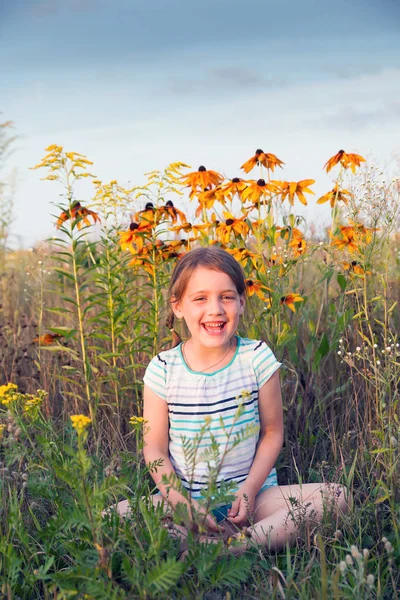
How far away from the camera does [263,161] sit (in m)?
3.63

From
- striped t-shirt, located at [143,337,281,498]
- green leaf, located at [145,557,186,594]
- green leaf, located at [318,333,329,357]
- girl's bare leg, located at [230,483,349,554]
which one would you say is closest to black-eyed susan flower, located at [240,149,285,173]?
green leaf, located at [318,333,329,357]

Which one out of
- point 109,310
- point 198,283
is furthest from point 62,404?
point 198,283

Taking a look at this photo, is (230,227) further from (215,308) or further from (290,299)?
(215,308)

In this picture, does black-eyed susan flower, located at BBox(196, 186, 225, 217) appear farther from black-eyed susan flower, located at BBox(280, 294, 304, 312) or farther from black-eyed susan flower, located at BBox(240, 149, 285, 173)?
black-eyed susan flower, located at BBox(280, 294, 304, 312)

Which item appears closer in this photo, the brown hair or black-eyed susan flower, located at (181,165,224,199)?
the brown hair

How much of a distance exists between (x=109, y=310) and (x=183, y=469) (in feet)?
3.60

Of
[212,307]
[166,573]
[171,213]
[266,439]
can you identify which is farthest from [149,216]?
[166,573]

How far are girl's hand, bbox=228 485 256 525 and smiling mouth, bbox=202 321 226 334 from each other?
617 millimetres

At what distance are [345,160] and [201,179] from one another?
830 mm

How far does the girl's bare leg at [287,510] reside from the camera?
7.59 ft

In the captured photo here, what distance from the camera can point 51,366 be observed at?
4.27m

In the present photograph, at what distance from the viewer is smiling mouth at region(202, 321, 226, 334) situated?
260cm

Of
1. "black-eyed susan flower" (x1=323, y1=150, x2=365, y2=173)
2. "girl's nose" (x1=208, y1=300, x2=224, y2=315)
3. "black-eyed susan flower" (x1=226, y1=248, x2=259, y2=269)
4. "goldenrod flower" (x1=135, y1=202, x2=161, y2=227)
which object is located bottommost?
"girl's nose" (x1=208, y1=300, x2=224, y2=315)

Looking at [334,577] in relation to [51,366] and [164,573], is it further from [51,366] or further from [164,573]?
[51,366]
